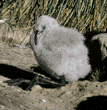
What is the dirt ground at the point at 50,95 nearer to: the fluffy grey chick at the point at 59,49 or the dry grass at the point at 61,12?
the fluffy grey chick at the point at 59,49

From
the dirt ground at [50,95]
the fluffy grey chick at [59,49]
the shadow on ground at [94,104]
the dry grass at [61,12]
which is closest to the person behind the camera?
the dirt ground at [50,95]

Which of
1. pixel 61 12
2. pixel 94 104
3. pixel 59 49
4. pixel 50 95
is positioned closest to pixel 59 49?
pixel 59 49

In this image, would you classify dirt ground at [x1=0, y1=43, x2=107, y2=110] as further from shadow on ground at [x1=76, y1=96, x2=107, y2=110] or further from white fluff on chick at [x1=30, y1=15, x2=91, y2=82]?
white fluff on chick at [x1=30, y1=15, x2=91, y2=82]

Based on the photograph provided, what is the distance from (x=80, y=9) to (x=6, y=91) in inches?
96.4

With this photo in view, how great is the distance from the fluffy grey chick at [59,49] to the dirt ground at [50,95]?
0.61 feet

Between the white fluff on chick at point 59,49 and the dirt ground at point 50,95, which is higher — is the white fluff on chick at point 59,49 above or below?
above

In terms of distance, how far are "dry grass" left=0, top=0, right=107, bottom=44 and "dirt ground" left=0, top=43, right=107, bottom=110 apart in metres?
1.55

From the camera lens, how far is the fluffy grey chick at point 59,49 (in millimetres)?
2346

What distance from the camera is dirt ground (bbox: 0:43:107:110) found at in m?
1.95

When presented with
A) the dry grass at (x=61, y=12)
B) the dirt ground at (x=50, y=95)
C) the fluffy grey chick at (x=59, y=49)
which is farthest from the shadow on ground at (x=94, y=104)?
the dry grass at (x=61, y=12)

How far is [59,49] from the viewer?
234 cm

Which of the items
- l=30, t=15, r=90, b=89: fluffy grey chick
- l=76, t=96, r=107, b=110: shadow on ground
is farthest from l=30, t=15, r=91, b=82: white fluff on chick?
l=76, t=96, r=107, b=110: shadow on ground

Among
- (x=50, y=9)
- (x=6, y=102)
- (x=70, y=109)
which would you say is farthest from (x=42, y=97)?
(x=50, y=9)

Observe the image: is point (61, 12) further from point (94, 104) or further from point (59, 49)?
point (94, 104)
